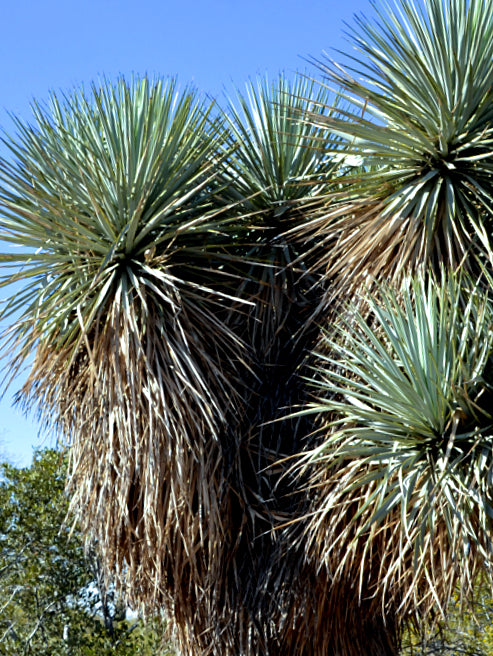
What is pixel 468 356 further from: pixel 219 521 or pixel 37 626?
pixel 37 626

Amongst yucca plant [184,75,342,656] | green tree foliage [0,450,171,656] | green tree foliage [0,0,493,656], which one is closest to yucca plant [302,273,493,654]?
green tree foliage [0,0,493,656]

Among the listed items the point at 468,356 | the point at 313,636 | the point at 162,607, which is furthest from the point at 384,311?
the point at 162,607

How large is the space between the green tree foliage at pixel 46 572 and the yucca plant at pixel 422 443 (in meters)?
5.93

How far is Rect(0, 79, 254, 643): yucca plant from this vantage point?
190 inches

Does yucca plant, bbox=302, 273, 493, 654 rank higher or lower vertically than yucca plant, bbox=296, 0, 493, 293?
lower

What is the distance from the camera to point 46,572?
32.1 ft

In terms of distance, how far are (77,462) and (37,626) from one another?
5.38 m

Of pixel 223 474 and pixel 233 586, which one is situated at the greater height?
pixel 223 474

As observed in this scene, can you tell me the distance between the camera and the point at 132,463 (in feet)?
15.8

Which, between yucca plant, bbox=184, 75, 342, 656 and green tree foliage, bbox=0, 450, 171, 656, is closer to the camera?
yucca plant, bbox=184, 75, 342, 656

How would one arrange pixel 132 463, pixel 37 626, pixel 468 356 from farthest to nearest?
pixel 37 626, pixel 132 463, pixel 468 356

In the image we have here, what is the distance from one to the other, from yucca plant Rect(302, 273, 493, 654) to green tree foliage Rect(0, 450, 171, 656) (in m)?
5.93

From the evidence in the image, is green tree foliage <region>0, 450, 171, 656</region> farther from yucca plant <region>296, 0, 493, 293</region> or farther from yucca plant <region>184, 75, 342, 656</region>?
yucca plant <region>296, 0, 493, 293</region>

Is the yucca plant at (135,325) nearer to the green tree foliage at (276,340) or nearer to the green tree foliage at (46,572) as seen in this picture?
the green tree foliage at (276,340)
